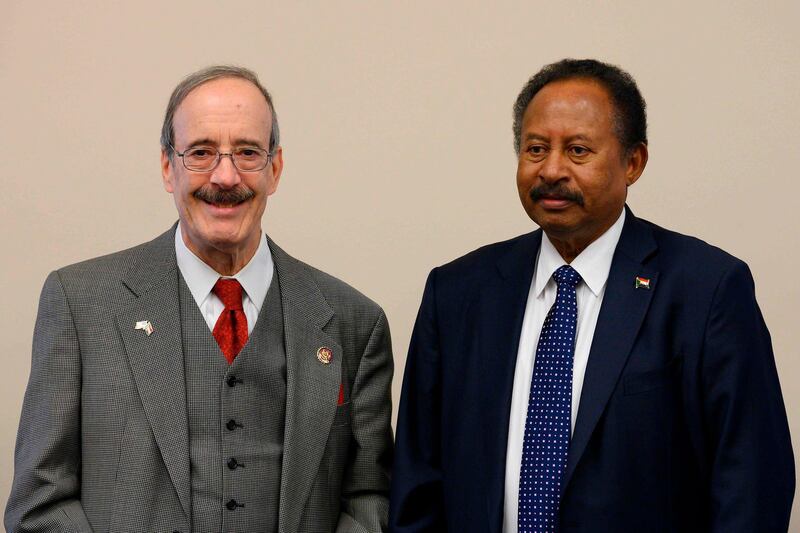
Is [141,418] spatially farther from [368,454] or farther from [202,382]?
[368,454]

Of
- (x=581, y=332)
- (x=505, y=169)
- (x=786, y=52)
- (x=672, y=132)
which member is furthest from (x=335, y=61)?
(x=581, y=332)

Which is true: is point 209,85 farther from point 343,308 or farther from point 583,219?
point 583,219

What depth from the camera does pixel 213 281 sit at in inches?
116

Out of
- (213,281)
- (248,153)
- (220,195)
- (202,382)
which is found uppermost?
(248,153)

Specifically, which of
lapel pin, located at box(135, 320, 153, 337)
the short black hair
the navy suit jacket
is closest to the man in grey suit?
lapel pin, located at box(135, 320, 153, 337)

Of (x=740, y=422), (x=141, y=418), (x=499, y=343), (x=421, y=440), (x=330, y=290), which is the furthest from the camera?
(x=330, y=290)

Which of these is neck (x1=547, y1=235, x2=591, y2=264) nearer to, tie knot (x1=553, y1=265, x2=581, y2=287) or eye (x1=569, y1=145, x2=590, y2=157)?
tie knot (x1=553, y1=265, x2=581, y2=287)

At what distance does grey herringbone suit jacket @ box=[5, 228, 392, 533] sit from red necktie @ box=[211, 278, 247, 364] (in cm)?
9

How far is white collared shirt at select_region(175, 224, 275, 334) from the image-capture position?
9.68 feet

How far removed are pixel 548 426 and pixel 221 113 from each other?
0.96 m

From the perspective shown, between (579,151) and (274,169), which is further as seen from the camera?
(274,169)

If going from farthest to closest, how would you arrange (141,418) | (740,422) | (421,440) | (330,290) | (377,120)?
(377,120) → (330,290) → (421,440) → (141,418) → (740,422)

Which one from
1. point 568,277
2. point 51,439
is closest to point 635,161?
point 568,277

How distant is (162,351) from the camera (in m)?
2.87
